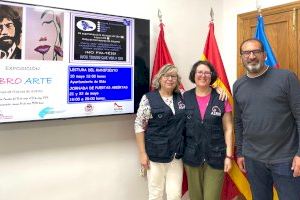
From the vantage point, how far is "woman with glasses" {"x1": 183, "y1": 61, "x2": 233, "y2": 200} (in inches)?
81.4

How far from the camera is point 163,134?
212cm

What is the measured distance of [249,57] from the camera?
1.85 meters

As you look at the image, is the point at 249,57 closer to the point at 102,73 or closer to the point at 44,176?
the point at 102,73

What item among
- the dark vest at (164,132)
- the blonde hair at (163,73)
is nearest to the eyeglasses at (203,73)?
the blonde hair at (163,73)

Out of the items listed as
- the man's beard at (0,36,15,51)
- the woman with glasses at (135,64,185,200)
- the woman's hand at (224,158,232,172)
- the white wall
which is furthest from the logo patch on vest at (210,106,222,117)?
the man's beard at (0,36,15,51)

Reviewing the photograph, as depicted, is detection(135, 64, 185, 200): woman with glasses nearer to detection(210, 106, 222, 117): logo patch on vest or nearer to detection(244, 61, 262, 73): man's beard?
detection(210, 106, 222, 117): logo patch on vest

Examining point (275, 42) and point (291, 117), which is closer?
point (291, 117)

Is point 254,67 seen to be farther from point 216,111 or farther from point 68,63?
point 68,63

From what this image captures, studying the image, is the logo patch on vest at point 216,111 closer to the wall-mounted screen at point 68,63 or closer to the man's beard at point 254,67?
the man's beard at point 254,67

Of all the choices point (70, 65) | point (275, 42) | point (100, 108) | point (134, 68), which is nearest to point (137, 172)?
point (100, 108)

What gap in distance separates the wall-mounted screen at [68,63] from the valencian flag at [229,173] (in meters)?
0.61

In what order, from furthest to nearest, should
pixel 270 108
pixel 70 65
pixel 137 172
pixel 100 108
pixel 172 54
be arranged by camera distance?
pixel 172 54 < pixel 137 172 < pixel 100 108 < pixel 70 65 < pixel 270 108

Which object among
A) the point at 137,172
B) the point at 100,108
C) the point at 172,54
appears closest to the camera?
the point at 100,108

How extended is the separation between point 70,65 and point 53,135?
53cm
